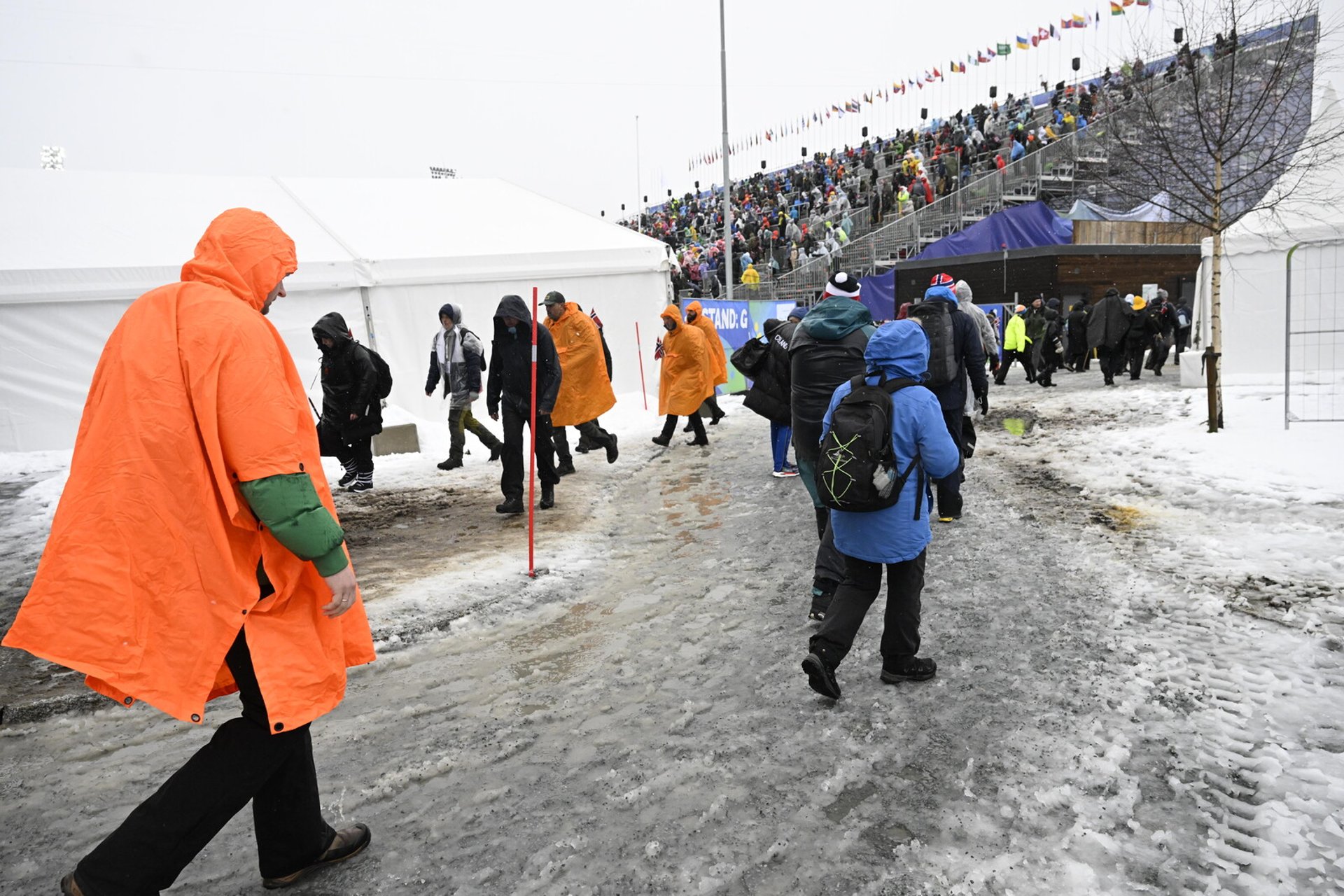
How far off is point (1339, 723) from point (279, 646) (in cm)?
385

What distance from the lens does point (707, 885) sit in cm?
262

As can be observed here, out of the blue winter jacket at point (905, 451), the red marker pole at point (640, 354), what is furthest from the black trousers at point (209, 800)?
the red marker pole at point (640, 354)

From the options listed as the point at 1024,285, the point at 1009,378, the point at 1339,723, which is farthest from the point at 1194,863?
the point at 1024,285

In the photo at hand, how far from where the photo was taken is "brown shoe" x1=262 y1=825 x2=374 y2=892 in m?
2.66

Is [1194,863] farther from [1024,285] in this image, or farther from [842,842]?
[1024,285]

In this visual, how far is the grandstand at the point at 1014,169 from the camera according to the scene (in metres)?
10.1

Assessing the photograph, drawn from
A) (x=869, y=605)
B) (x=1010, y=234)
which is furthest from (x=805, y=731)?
(x=1010, y=234)

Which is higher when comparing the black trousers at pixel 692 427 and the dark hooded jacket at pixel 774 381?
the dark hooded jacket at pixel 774 381

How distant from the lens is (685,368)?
11.0 m

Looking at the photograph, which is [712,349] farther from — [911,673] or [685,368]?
[911,673]

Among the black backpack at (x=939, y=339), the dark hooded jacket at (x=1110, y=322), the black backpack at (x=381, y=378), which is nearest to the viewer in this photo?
the black backpack at (x=939, y=339)

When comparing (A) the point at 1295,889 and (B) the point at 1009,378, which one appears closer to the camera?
(A) the point at 1295,889

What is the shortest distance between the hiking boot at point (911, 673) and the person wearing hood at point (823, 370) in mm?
857

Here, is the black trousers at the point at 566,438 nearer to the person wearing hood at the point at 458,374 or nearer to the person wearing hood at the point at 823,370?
the person wearing hood at the point at 458,374
